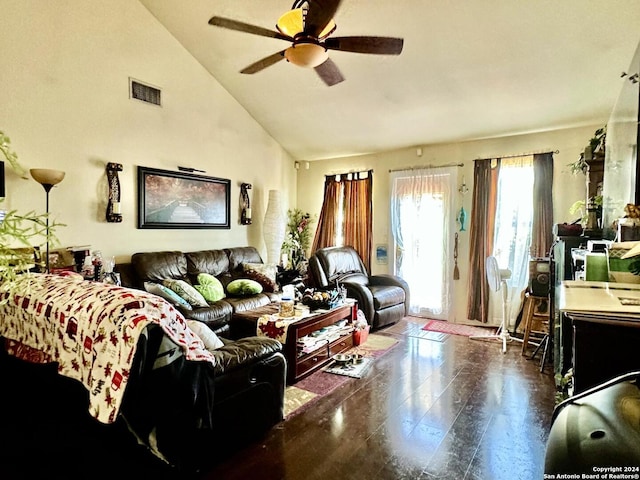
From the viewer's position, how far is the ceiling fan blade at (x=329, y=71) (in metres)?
2.98

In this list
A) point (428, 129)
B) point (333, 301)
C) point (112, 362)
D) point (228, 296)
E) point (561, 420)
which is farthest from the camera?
point (428, 129)

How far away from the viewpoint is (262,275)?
475cm

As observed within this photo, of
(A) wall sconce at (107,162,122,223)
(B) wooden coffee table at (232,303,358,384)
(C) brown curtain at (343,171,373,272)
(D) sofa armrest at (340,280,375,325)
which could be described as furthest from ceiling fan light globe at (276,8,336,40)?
(C) brown curtain at (343,171,373,272)

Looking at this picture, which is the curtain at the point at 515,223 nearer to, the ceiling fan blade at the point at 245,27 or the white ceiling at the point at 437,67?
the white ceiling at the point at 437,67

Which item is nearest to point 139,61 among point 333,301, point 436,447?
point 333,301

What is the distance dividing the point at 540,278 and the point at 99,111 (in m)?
4.86

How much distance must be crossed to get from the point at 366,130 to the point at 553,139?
2355 mm

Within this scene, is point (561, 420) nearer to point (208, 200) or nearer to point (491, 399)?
point (491, 399)

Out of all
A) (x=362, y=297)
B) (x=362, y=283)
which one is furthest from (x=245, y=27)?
(x=362, y=283)

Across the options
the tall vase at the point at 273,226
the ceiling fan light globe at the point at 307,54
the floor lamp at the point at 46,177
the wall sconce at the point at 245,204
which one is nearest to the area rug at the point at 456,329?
the tall vase at the point at 273,226

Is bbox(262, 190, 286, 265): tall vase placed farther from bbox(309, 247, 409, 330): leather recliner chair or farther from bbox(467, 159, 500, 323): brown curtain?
bbox(467, 159, 500, 323): brown curtain

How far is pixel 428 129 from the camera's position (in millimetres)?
4945

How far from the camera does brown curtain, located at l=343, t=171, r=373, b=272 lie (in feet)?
19.3

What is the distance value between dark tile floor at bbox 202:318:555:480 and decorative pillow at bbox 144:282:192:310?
166 centimetres
